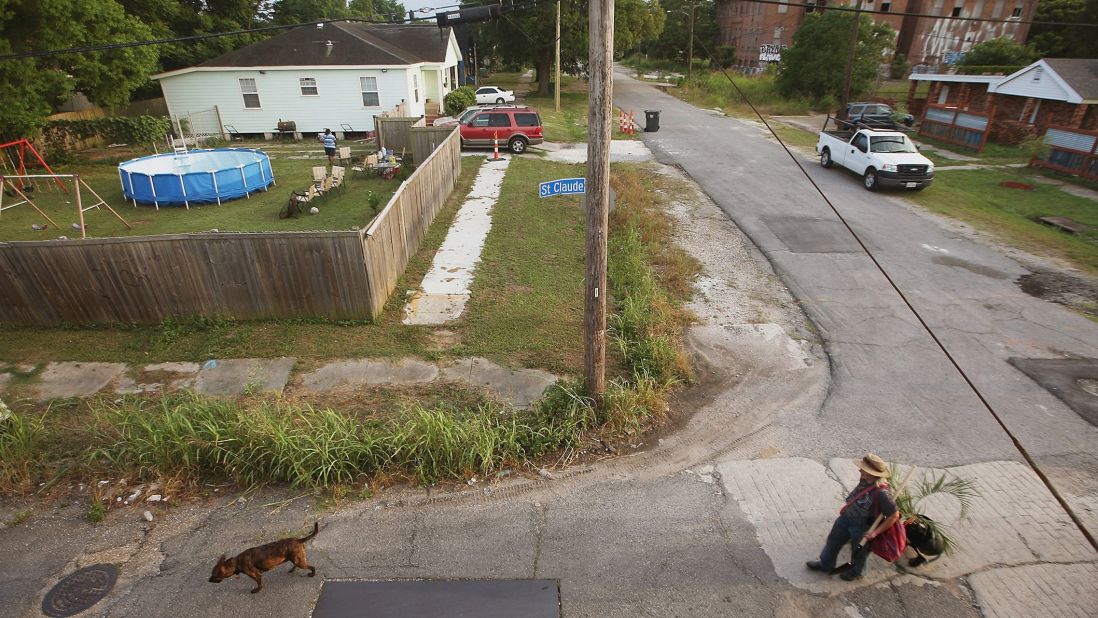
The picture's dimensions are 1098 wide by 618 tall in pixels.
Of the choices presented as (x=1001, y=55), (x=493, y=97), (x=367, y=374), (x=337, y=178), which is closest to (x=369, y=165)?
(x=337, y=178)

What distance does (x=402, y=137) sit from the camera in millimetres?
20422

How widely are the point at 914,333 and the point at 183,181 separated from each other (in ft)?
55.3

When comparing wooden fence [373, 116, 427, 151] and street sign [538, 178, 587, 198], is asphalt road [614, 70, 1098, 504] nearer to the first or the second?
street sign [538, 178, 587, 198]

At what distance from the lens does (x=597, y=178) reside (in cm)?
577

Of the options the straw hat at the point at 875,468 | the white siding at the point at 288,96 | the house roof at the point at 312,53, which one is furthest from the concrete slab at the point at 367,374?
the house roof at the point at 312,53

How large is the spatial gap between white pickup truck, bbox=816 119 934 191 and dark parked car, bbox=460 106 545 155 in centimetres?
1077

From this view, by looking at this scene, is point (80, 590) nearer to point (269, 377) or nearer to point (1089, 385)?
point (269, 377)

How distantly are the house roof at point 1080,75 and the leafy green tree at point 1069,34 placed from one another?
17993mm

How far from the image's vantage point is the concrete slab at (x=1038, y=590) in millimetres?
4184

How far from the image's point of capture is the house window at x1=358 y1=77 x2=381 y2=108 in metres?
24.0

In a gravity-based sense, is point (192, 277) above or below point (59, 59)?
below

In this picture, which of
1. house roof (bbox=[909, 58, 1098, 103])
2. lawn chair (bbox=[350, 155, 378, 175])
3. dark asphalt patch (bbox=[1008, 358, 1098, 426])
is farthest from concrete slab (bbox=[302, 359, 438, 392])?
house roof (bbox=[909, 58, 1098, 103])

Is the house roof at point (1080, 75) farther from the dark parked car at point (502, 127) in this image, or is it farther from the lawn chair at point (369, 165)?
the lawn chair at point (369, 165)

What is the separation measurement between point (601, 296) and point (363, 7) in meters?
78.7
